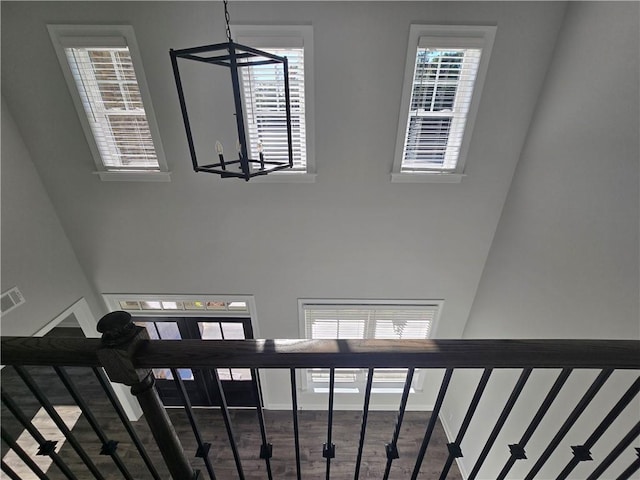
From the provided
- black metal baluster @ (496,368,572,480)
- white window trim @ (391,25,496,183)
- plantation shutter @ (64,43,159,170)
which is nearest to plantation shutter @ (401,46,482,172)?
white window trim @ (391,25,496,183)

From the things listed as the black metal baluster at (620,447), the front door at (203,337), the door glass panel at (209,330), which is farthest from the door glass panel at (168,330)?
the black metal baluster at (620,447)

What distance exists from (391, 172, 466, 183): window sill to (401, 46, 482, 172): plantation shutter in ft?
0.22

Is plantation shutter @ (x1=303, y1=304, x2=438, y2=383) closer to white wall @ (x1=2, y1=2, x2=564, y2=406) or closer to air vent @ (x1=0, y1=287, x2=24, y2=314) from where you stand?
white wall @ (x1=2, y1=2, x2=564, y2=406)

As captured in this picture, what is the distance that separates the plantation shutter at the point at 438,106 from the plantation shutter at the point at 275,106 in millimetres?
991

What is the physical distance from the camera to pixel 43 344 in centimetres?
81

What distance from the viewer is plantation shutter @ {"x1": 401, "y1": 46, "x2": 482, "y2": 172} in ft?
7.94

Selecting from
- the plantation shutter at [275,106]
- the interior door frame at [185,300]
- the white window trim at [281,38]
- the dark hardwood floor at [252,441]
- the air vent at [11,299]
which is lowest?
the dark hardwood floor at [252,441]

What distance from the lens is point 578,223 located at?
2.10 meters

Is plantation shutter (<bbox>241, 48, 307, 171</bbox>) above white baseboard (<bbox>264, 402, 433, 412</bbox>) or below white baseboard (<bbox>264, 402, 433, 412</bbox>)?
above

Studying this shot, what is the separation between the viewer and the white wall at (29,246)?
2.49 meters

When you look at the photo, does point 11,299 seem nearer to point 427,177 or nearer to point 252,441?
point 252,441

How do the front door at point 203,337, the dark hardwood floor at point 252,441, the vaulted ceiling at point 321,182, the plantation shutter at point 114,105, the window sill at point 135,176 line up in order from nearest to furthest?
1. the vaulted ceiling at point 321,182
2. the plantation shutter at point 114,105
3. the window sill at point 135,176
4. the dark hardwood floor at point 252,441
5. the front door at point 203,337

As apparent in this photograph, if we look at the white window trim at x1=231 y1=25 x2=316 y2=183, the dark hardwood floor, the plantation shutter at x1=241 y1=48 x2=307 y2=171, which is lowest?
the dark hardwood floor

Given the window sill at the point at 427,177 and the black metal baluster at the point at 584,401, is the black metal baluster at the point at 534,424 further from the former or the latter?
the window sill at the point at 427,177
